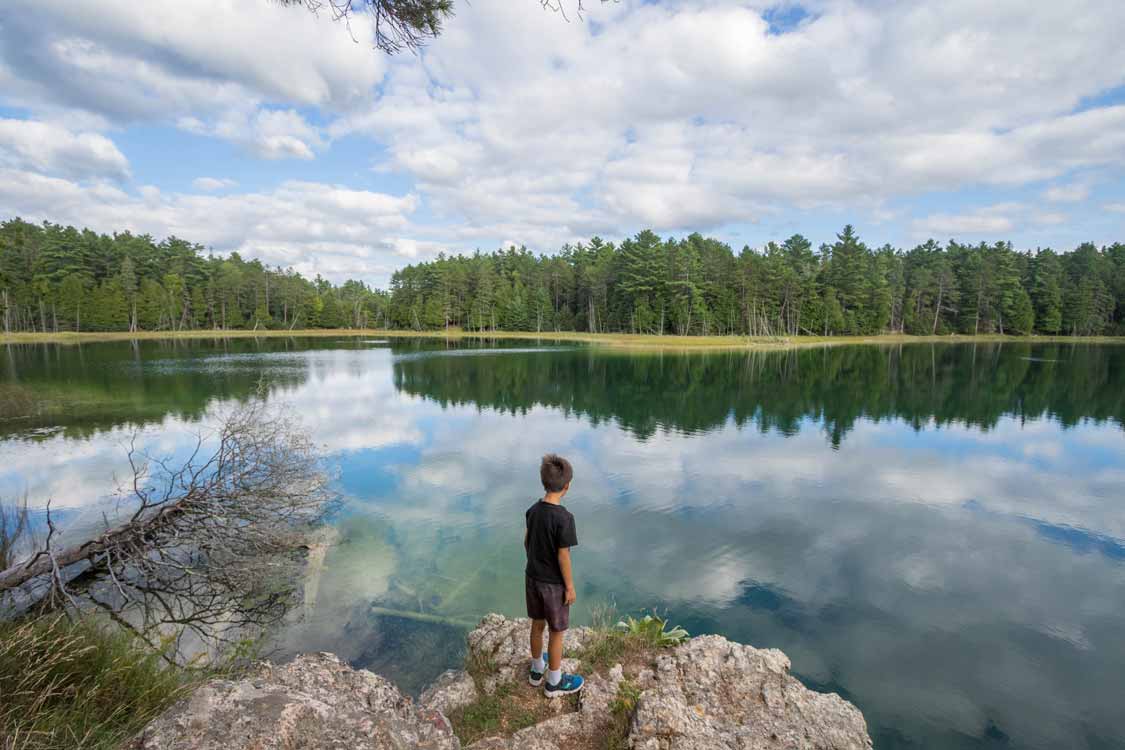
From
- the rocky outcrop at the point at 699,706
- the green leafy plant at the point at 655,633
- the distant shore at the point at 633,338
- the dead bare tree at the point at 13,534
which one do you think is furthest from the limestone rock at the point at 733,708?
the distant shore at the point at 633,338

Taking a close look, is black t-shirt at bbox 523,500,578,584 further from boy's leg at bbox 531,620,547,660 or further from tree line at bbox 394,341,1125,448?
tree line at bbox 394,341,1125,448

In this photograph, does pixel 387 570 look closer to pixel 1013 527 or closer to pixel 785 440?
pixel 1013 527

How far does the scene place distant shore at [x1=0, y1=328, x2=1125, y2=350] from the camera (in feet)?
218

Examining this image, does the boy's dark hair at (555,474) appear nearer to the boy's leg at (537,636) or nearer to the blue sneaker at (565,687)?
the boy's leg at (537,636)

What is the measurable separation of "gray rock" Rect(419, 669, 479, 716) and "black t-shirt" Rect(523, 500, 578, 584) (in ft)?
4.87

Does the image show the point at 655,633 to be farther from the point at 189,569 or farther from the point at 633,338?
the point at 633,338

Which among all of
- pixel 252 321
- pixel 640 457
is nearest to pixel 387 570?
pixel 640 457

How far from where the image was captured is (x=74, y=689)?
3.88m

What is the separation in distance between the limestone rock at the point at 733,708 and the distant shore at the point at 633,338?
192 feet

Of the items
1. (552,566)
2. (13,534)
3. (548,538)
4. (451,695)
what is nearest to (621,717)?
(552,566)

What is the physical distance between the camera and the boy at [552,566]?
168 inches

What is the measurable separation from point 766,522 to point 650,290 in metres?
69.5

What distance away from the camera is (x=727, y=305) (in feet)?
252

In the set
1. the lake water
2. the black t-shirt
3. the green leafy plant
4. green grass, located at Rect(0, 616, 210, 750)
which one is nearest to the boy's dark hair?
the black t-shirt
